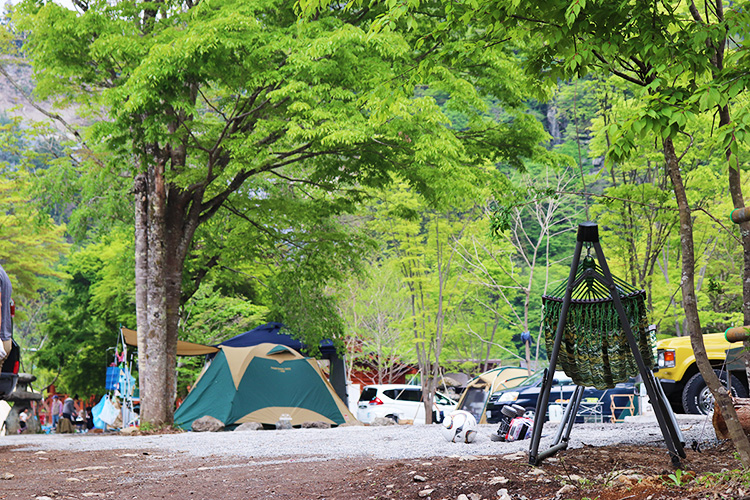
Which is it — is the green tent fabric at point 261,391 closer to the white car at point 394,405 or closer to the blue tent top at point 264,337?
the blue tent top at point 264,337

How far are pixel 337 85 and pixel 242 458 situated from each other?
20.2 feet

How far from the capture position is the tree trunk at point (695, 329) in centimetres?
357

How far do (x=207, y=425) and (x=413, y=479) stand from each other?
999cm

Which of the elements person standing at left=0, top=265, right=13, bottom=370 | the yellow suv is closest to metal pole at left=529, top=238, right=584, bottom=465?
person standing at left=0, top=265, right=13, bottom=370

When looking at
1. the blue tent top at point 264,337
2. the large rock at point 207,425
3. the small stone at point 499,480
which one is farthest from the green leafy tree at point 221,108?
the small stone at point 499,480

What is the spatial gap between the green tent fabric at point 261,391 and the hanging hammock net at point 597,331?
10.2 metres

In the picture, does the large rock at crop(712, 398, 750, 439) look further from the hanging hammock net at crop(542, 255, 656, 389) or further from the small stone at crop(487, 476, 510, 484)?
the small stone at crop(487, 476, 510, 484)

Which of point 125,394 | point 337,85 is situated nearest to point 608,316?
point 337,85

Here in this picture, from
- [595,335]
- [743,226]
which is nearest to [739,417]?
[595,335]

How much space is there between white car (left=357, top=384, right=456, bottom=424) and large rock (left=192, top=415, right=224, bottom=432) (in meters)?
8.86

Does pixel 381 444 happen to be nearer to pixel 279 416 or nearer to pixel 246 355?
pixel 279 416

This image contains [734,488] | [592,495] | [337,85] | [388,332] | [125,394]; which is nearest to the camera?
[734,488]

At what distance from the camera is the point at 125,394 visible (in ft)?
54.4

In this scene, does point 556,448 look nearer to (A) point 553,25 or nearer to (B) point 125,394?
(A) point 553,25
